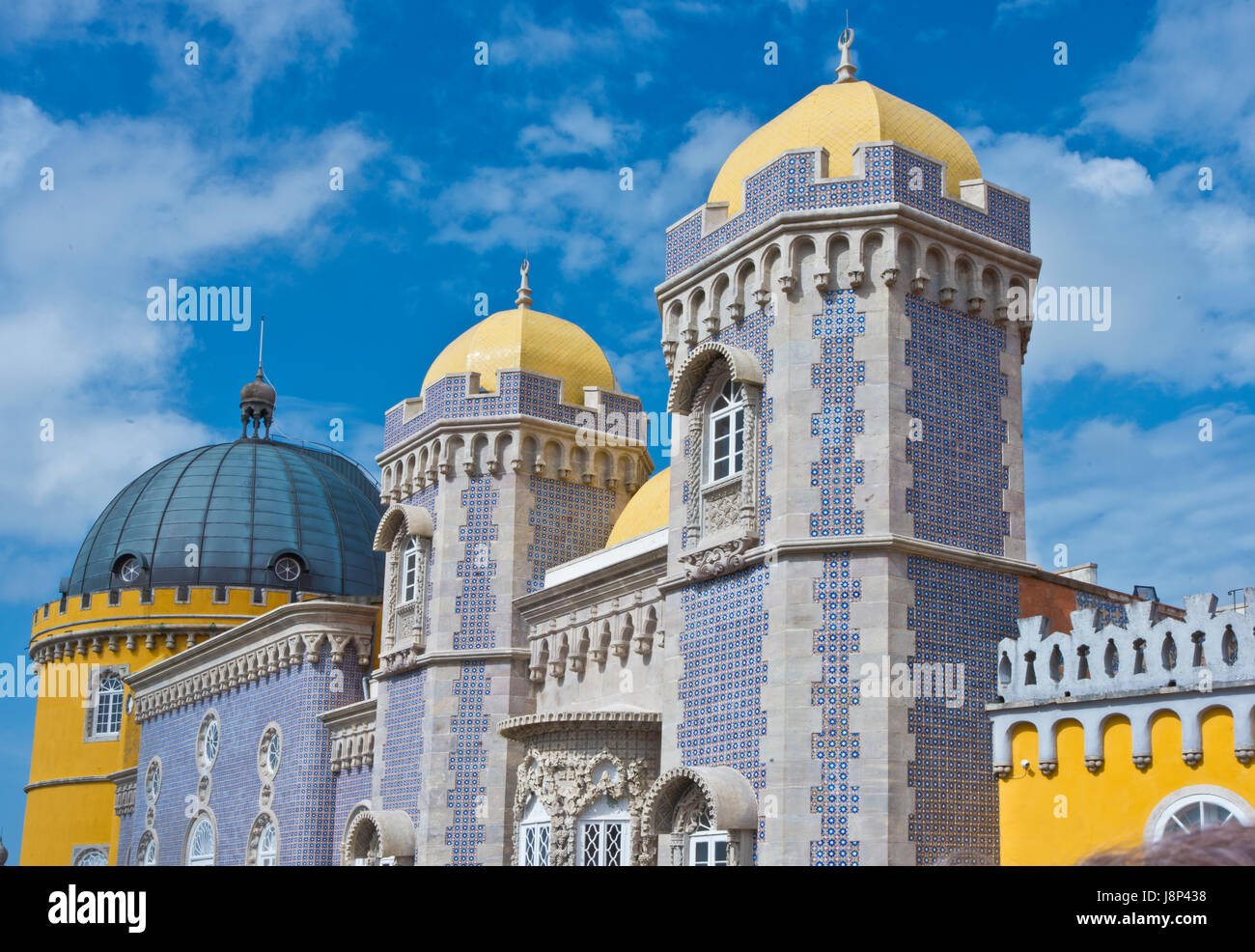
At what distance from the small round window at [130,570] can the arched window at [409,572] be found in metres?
19.8

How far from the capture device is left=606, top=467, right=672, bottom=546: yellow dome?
74.6 feet

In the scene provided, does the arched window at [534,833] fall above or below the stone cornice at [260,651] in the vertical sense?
below

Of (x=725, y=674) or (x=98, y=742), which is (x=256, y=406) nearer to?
(x=98, y=742)

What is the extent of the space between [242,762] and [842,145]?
20424mm

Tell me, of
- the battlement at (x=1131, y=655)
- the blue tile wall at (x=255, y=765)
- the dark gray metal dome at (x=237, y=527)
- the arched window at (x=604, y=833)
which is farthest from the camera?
the dark gray metal dome at (x=237, y=527)

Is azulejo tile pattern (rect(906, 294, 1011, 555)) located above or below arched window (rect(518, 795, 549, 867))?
above

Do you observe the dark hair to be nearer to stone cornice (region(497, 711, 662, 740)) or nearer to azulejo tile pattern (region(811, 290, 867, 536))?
azulejo tile pattern (region(811, 290, 867, 536))

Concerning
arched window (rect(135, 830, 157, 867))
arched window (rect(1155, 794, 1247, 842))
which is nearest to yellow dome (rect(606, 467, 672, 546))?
arched window (rect(1155, 794, 1247, 842))

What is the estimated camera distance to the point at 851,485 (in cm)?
1609

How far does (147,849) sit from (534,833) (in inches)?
755

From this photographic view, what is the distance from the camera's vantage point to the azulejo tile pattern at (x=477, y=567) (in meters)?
23.9

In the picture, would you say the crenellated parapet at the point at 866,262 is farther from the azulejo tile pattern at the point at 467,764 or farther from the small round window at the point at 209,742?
the small round window at the point at 209,742

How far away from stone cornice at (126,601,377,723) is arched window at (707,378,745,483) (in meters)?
13.1

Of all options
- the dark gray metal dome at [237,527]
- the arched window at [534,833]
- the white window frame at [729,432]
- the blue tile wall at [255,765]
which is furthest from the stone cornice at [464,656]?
the dark gray metal dome at [237,527]
